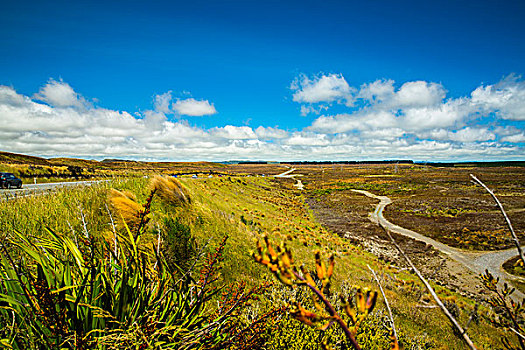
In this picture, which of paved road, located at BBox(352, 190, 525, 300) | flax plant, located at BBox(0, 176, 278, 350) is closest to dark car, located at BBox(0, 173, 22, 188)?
flax plant, located at BBox(0, 176, 278, 350)

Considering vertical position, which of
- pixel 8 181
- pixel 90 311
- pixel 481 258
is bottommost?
pixel 481 258

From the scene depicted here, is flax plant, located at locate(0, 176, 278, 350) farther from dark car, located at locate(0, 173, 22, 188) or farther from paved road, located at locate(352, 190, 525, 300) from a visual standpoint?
dark car, located at locate(0, 173, 22, 188)

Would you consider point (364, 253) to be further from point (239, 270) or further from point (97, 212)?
point (97, 212)

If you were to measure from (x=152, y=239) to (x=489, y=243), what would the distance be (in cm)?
3685

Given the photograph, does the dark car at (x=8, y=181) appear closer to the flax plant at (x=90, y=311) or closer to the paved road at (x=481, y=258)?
the flax plant at (x=90, y=311)

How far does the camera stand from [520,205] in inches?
1993

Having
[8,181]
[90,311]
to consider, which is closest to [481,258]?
[90,311]

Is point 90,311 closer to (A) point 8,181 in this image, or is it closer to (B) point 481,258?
(A) point 8,181

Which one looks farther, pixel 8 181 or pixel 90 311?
pixel 8 181

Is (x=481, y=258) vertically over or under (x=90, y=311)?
under

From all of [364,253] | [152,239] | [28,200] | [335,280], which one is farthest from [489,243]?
[28,200]

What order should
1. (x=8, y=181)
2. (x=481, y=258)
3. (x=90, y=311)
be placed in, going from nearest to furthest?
(x=90, y=311) < (x=8, y=181) < (x=481, y=258)

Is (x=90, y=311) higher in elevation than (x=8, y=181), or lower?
higher

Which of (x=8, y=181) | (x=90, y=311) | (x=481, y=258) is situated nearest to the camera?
(x=90, y=311)
